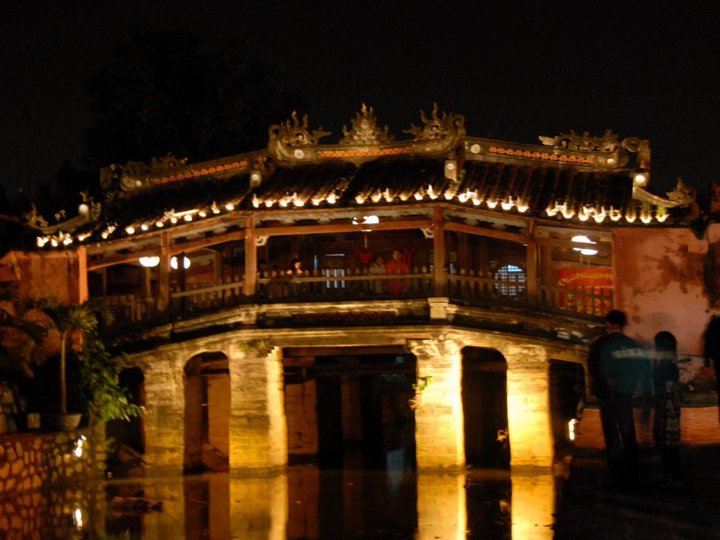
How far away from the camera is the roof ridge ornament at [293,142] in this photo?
2491 cm

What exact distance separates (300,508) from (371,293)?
21.3 ft

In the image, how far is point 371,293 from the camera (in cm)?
2289

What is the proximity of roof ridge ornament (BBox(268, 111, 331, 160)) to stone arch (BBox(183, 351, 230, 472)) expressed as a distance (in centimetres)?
484

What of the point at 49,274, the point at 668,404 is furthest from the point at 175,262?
the point at 668,404

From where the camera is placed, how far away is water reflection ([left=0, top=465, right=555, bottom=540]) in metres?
15.0

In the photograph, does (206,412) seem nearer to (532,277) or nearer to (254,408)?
(254,408)

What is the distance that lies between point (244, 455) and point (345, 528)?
7.63m

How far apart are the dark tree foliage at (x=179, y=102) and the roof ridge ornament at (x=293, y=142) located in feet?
29.6

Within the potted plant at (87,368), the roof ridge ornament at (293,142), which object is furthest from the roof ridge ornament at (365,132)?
the potted plant at (87,368)

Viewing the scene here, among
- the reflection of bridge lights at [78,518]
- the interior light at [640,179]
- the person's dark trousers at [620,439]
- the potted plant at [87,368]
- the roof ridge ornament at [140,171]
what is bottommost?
the reflection of bridge lights at [78,518]

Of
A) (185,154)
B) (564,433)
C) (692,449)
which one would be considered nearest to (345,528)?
(692,449)

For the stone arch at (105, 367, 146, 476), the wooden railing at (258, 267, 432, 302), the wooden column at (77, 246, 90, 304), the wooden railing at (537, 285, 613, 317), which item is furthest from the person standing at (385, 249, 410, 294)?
the wooden column at (77, 246, 90, 304)

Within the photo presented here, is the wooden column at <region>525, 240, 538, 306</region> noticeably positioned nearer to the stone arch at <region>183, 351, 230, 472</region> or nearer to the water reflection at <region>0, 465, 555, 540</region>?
the water reflection at <region>0, 465, 555, 540</region>

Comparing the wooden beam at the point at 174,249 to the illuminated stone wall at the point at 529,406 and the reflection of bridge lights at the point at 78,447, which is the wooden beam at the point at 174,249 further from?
the illuminated stone wall at the point at 529,406
